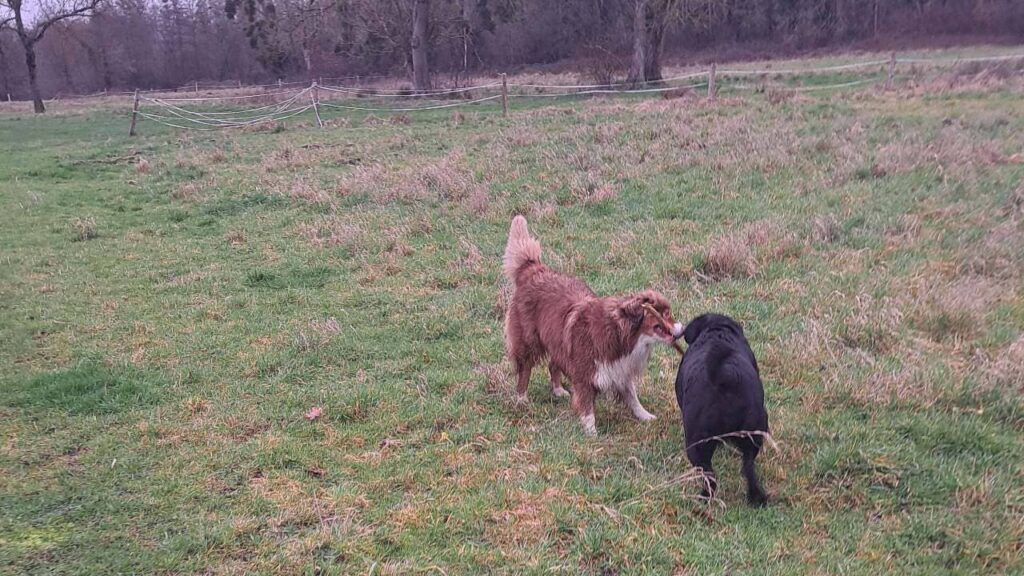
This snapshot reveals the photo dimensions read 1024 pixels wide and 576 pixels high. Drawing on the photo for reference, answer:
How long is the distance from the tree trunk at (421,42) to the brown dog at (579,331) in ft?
93.5

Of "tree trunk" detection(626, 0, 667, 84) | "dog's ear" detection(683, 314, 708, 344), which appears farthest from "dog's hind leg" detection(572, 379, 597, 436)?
"tree trunk" detection(626, 0, 667, 84)

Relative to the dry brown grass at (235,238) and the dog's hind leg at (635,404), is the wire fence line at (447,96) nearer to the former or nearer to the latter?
the dry brown grass at (235,238)

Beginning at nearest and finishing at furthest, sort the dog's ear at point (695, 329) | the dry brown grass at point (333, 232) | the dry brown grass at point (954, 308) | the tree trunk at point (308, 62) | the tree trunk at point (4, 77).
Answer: the dog's ear at point (695, 329)
the dry brown grass at point (954, 308)
the dry brown grass at point (333, 232)
the tree trunk at point (308, 62)
the tree trunk at point (4, 77)

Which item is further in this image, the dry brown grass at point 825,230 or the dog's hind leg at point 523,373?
the dry brown grass at point 825,230

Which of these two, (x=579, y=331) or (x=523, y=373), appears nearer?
(x=579, y=331)

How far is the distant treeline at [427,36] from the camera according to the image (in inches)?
1304

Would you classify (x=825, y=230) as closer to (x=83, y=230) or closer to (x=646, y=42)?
(x=83, y=230)

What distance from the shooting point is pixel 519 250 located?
536 cm

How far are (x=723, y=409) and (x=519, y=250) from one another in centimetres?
228

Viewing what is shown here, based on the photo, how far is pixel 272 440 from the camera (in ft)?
15.2

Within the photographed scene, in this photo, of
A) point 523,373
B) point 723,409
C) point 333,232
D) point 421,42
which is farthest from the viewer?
point 421,42

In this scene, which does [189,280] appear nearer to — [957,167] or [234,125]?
[957,167]

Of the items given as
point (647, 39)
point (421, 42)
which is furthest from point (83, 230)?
point (647, 39)

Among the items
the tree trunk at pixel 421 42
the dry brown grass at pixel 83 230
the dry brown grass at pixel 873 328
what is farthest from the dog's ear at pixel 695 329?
the tree trunk at pixel 421 42
